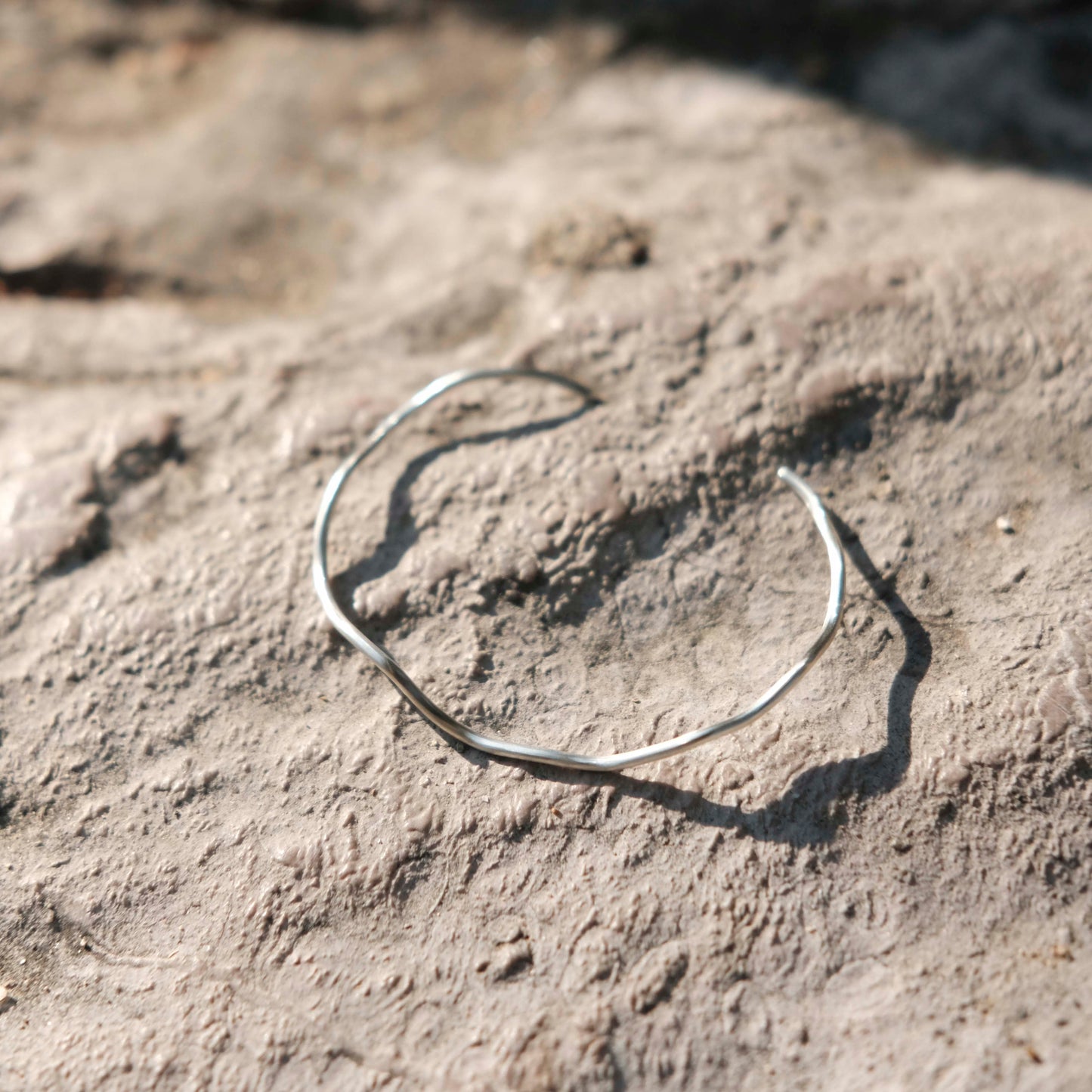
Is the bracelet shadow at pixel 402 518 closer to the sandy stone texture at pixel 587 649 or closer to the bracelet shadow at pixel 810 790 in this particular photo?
the sandy stone texture at pixel 587 649

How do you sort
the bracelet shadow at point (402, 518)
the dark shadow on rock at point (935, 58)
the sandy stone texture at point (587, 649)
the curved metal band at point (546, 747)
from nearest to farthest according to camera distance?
1. the sandy stone texture at point (587, 649)
2. the curved metal band at point (546, 747)
3. the bracelet shadow at point (402, 518)
4. the dark shadow on rock at point (935, 58)

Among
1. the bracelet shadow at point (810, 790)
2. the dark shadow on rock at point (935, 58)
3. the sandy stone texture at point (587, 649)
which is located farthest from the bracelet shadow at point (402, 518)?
the dark shadow on rock at point (935, 58)

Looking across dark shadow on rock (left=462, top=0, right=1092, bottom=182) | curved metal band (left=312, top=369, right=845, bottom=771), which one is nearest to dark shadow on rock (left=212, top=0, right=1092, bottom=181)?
dark shadow on rock (left=462, top=0, right=1092, bottom=182)

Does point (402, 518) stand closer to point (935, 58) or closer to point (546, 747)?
point (546, 747)

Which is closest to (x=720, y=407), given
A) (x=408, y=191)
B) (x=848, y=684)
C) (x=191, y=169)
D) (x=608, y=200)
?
(x=848, y=684)

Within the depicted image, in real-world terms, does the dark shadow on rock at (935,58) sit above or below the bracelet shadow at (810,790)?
above

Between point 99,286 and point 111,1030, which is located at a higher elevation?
point 99,286

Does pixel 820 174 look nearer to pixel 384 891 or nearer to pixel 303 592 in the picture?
pixel 303 592
